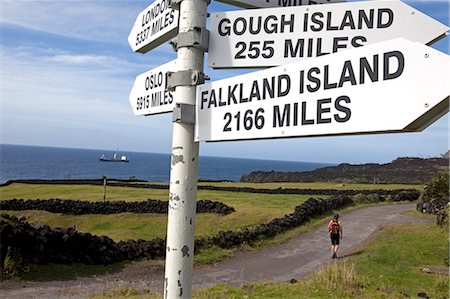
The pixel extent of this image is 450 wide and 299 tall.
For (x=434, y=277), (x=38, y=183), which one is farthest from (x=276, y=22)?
(x=38, y=183)

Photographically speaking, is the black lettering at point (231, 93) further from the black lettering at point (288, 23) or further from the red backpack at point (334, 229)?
the red backpack at point (334, 229)

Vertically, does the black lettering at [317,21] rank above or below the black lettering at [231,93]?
above

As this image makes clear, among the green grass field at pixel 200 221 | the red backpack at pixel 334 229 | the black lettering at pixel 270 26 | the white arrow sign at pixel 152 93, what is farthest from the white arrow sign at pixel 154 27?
the red backpack at pixel 334 229

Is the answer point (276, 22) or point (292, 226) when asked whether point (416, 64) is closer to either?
point (276, 22)

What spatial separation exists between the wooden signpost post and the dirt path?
7084mm

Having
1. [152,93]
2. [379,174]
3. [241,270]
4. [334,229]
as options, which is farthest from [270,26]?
[379,174]

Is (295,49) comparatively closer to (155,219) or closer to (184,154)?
(184,154)

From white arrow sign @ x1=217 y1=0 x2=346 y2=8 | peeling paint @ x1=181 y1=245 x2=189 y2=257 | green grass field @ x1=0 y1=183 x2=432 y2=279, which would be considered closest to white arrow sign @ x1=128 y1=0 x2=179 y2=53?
white arrow sign @ x1=217 y1=0 x2=346 y2=8

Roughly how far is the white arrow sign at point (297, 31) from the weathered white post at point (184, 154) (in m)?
0.12

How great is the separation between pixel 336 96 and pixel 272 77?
45 centimetres

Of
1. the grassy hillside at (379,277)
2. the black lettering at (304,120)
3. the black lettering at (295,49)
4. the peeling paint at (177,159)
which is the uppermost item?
the black lettering at (295,49)

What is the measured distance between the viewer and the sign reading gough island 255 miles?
1.75 m

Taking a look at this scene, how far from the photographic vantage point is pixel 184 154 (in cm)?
256

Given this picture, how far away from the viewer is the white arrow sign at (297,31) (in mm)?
2482
